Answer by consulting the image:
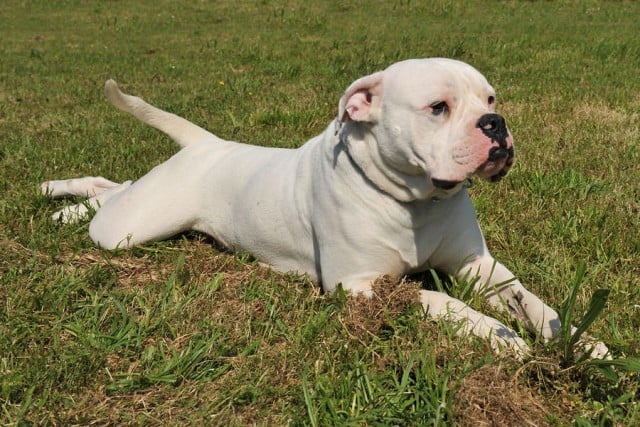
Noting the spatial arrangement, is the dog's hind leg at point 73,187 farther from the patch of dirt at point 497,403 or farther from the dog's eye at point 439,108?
the patch of dirt at point 497,403

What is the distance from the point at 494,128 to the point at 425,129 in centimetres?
28

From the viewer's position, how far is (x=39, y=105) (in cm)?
773

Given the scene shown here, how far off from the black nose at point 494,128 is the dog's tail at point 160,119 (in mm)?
2043

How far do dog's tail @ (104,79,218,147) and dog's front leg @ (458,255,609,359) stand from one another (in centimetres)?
198

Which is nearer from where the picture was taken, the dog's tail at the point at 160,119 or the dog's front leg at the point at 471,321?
the dog's front leg at the point at 471,321

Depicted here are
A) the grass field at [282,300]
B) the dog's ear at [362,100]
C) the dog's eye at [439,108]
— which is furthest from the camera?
the dog's ear at [362,100]

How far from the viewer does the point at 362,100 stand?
2887mm

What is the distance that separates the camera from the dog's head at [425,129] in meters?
2.65

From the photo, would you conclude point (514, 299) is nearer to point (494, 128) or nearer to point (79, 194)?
point (494, 128)

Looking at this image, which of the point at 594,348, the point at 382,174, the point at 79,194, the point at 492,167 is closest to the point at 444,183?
the point at 492,167

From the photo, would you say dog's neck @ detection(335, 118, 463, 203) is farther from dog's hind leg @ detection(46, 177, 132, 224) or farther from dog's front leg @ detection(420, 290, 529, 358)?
dog's hind leg @ detection(46, 177, 132, 224)

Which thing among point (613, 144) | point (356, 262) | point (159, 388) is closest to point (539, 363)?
point (356, 262)

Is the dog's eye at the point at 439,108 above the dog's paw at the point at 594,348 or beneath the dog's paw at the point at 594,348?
above

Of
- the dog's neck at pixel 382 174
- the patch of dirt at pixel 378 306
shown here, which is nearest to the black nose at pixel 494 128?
the dog's neck at pixel 382 174
